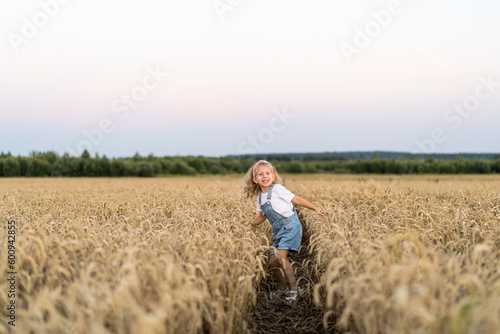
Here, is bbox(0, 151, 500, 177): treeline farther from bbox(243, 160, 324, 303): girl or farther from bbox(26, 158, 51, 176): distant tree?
bbox(243, 160, 324, 303): girl

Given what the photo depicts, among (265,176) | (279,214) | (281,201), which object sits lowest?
(279,214)

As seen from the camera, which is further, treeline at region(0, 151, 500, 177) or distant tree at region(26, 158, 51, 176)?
treeline at region(0, 151, 500, 177)

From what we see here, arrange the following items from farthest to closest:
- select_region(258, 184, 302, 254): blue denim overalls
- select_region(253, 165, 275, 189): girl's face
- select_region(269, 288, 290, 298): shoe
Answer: select_region(253, 165, 275, 189): girl's face
select_region(258, 184, 302, 254): blue denim overalls
select_region(269, 288, 290, 298): shoe

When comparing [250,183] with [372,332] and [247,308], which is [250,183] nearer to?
[247,308]

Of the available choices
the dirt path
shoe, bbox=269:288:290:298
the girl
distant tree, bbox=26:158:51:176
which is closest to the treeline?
distant tree, bbox=26:158:51:176

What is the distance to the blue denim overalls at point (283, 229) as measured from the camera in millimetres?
5293

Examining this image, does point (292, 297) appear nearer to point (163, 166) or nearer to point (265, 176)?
point (265, 176)

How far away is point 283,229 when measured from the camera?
213 inches

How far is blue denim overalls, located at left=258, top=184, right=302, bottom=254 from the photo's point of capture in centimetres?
529

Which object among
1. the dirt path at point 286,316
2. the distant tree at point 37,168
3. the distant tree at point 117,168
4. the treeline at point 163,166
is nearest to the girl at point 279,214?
the dirt path at point 286,316

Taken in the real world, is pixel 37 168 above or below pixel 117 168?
above

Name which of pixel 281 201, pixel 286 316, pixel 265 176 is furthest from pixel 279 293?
pixel 265 176

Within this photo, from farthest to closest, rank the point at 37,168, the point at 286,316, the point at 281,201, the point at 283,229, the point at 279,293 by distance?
the point at 37,168 → the point at 281,201 → the point at 283,229 → the point at 279,293 → the point at 286,316

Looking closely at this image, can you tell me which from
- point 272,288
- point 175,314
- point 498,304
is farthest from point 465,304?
point 272,288
